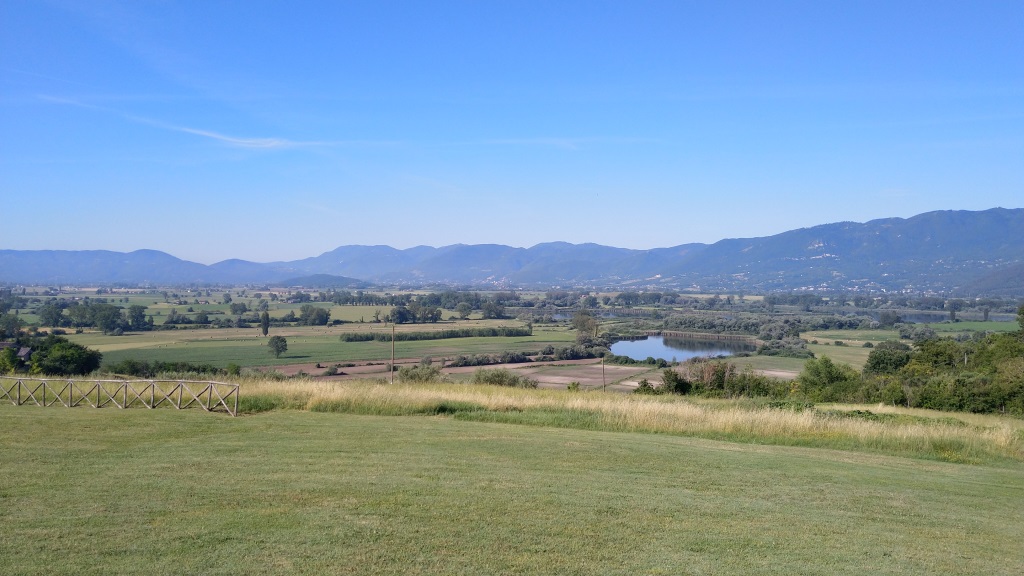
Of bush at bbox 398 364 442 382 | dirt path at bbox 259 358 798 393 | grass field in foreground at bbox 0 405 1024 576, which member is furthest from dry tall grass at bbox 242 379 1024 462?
dirt path at bbox 259 358 798 393

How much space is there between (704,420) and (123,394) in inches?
653

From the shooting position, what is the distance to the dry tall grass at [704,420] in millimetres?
18109

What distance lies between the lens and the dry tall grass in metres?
18.1

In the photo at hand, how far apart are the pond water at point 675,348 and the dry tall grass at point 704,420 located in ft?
129

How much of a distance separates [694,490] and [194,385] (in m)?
16.6

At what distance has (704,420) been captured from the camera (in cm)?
2028

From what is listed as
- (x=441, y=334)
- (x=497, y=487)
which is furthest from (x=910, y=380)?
(x=441, y=334)

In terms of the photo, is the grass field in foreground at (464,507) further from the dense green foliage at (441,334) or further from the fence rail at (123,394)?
the dense green foliage at (441,334)

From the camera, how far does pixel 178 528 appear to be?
8.00 meters

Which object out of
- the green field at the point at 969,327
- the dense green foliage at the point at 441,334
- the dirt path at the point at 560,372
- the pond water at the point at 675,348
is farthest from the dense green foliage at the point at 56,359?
the green field at the point at 969,327

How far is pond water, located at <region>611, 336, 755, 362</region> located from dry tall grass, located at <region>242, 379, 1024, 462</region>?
39.3 meters

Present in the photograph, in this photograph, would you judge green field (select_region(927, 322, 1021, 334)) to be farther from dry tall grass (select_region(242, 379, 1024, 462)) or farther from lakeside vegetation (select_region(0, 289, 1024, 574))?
dry tall grass (select_region(242, 379, 1024, 462))

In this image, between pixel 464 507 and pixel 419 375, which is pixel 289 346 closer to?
pixel 419 375

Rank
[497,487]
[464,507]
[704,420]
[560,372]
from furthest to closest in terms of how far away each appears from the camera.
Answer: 1. [560,372]
2. [704,420]
3. [497,487]
4. [464,507]
